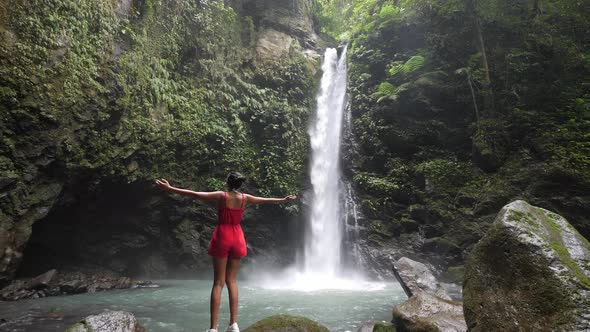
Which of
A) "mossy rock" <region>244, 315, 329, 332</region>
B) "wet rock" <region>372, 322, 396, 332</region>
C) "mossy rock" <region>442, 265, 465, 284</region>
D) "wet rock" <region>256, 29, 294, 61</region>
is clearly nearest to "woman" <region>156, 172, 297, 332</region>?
"mossy rock" <region>244, 315, 329, 332</region>

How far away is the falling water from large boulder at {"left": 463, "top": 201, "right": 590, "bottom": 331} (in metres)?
9.85

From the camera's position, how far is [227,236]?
4031 millimetres

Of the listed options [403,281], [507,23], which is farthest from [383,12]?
[403,281]

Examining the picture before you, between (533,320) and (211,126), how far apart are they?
12.3 meters

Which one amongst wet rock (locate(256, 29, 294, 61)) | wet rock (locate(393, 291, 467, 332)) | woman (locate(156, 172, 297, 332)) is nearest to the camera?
woman (locate(156, 172, 297, 332))

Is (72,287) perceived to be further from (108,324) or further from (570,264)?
(570,264)

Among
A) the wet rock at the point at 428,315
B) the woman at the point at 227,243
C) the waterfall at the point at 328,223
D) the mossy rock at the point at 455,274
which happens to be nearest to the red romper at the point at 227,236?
the woman at the point at 227,243

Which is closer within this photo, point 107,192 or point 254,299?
point 254,299

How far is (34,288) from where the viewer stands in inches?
385

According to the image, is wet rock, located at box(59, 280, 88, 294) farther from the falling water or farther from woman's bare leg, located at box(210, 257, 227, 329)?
woman's bare leg, located at box(210, 257, 227, 329)

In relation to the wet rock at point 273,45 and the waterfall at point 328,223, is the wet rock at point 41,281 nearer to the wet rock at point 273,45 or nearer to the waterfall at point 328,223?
the waterfall at point 328,223

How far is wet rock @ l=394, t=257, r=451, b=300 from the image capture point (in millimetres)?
7555

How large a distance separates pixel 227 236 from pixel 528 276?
3.20m

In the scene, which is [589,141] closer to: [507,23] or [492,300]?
[507,23]
